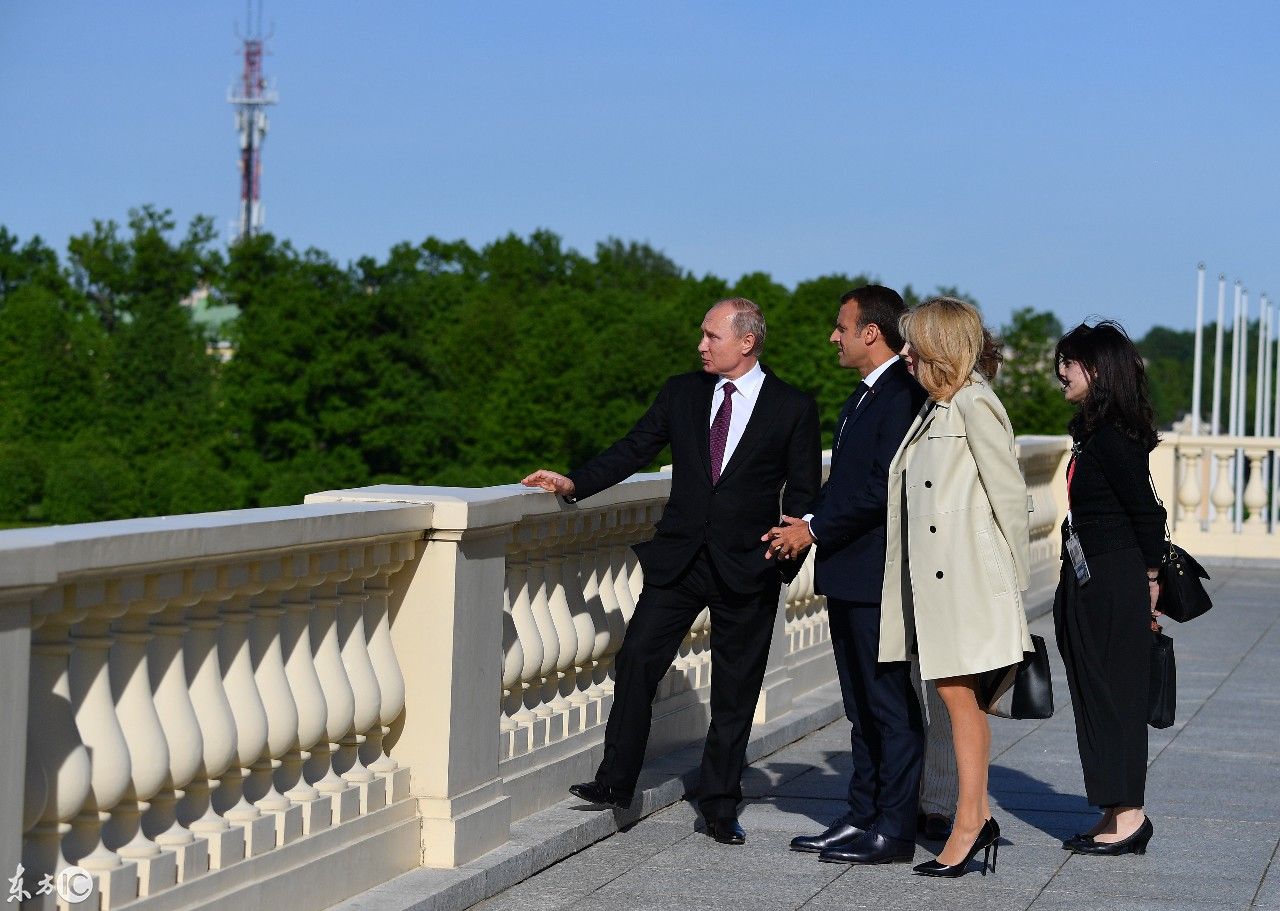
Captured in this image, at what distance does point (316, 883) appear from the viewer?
5.04 meters

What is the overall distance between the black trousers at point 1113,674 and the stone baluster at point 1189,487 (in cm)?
1354

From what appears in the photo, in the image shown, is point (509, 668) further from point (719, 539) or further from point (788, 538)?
point (788, 538)

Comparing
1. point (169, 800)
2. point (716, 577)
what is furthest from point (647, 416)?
point (169, 800)

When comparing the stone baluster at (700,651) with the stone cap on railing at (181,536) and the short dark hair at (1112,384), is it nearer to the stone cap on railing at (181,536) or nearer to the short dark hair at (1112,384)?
the short dark hair at (1112,384)

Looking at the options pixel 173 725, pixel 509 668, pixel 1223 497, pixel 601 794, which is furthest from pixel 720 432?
pixel 1223 497

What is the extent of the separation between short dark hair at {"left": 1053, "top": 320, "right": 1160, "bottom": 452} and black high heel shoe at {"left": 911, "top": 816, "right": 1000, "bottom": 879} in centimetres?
138

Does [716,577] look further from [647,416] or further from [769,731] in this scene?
[769,731]

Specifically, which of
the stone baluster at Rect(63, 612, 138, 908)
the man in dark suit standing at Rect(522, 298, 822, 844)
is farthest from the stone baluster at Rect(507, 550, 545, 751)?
the stone baluster at Rect(63, 612, 138, 908)

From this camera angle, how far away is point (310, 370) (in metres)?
78.8

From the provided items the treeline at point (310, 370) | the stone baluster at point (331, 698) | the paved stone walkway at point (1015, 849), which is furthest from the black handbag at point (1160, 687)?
the treeline at point (310, 370)

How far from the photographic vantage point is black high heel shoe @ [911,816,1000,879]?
236 inches

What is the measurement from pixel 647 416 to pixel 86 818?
2909 millimetres

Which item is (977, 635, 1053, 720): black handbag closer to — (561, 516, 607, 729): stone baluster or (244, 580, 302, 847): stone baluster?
(561, 516, 607, 729): stone baluster

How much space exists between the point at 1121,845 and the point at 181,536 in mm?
3625
